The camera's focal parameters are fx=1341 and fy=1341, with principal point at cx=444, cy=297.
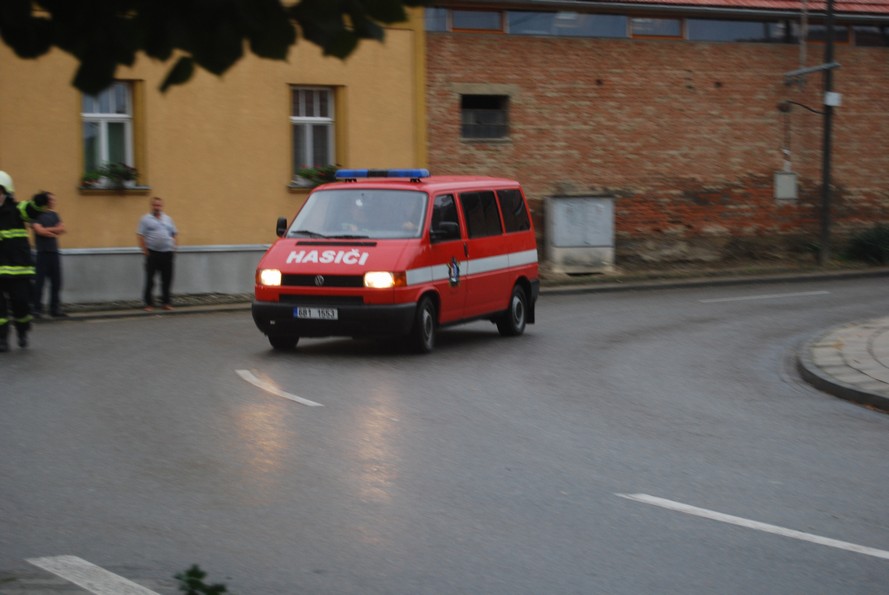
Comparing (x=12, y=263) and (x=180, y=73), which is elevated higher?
(x=180, y=73)

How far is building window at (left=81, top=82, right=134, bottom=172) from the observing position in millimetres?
22641

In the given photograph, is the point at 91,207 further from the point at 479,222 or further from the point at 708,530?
the point at 708,530

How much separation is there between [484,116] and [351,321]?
13314 mm

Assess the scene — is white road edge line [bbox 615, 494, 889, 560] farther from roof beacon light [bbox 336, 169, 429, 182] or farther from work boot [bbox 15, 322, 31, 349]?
work boot [bbox 15, 322, 31, 349]

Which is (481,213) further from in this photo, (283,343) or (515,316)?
(283,343)

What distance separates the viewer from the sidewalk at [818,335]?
40.1ft

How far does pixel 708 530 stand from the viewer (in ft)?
22.0

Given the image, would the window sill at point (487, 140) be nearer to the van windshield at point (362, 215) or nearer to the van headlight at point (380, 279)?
the van windshield at point (362, 215)

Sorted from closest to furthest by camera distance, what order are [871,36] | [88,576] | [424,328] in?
[88,576] → [424,328] → [871,36]

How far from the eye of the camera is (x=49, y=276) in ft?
64.0

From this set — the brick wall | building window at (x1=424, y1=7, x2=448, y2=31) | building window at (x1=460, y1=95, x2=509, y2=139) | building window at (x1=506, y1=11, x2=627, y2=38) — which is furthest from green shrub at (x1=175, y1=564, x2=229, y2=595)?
building window at (x1=506, y1=11, x2=627, y2=38)

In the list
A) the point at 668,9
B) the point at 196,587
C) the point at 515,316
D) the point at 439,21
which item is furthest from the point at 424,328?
the point at 668,9

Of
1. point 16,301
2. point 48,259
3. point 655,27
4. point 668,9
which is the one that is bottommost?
point 16,301

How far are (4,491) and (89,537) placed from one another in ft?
4.27
